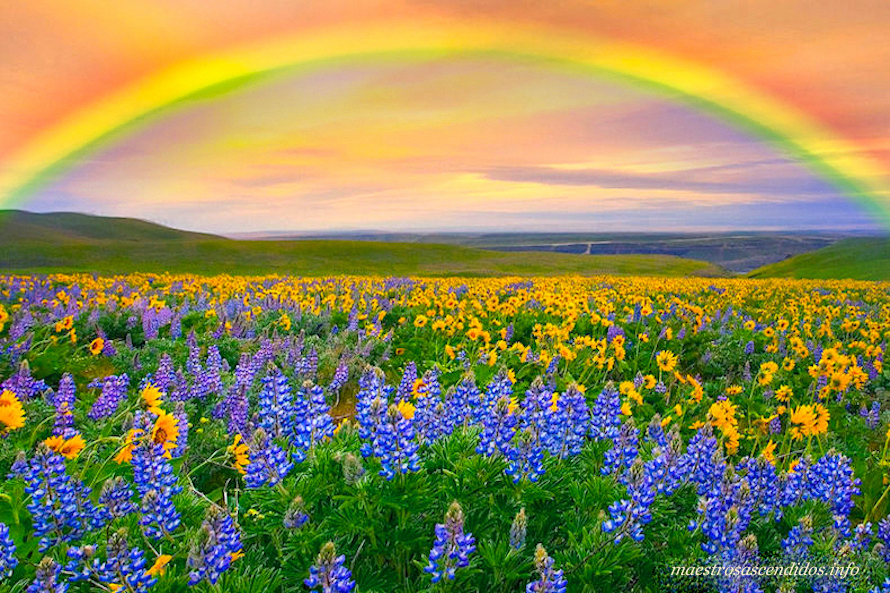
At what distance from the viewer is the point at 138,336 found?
8969mm

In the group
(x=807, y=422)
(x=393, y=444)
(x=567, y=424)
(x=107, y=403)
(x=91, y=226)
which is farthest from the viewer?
(x=91, y=226)

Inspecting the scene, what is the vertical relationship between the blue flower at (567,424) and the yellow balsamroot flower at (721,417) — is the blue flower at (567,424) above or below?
above

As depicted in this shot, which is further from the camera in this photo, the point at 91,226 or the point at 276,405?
the point at 91,226

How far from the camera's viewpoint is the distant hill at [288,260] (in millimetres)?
52500

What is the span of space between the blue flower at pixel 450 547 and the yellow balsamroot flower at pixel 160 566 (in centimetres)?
100

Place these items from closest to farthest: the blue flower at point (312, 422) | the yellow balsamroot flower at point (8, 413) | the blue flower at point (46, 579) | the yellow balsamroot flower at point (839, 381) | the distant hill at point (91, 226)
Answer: the blue flower at point (46, 579)
the blue flower at point (312, 422)
the yellow balsamroot flower at point (8, 413)
the yellow balsamroot flower at point (839, 381)
the distant hill at point (91, 226)

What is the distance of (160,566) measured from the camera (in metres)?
2.13

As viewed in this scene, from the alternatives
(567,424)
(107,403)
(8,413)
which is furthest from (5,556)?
(567,424)

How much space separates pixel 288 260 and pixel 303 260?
5.67 ft

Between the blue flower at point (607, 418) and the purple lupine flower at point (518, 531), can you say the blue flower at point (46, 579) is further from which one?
the blue flower at point (607, 418)

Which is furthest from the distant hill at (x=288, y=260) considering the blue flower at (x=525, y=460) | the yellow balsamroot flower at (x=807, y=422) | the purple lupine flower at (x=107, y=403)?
the blue flower at (x=525, y=460)

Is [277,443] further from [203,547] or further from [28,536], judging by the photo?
[28,536]

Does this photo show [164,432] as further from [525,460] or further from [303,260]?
[303,260]

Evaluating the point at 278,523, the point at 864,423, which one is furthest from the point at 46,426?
the point at 864,423
